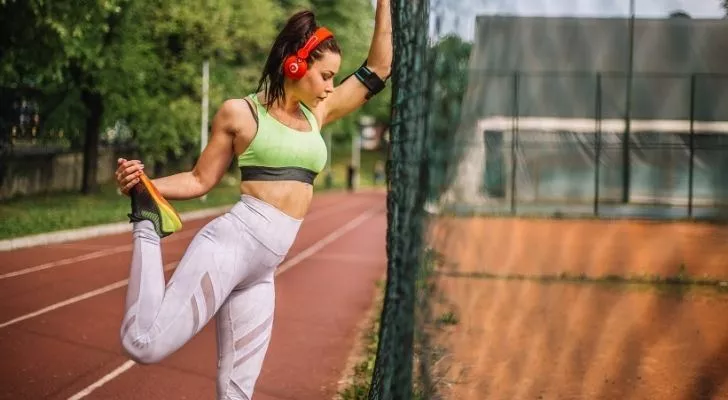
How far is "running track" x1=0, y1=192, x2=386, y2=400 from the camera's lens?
662 centimetres

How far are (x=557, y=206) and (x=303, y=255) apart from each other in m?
4.36

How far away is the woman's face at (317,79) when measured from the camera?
3.44 metres

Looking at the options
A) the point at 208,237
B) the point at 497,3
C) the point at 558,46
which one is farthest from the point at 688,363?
the point at 208,237

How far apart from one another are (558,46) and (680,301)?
6.73 metres

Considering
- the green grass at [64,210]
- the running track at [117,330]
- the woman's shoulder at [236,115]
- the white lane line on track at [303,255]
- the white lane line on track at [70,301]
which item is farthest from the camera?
the green grass at [64,210]

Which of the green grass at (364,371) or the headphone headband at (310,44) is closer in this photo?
the headphone headband at (310,44)

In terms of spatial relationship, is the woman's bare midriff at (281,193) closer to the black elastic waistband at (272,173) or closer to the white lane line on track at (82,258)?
the black elastic waistband at (272,173)

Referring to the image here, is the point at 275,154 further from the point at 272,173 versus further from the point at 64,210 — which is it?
the point at 64,210

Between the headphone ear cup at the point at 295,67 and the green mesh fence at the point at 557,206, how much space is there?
386 mm

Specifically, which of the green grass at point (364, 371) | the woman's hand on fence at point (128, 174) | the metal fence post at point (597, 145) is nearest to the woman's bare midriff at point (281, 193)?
the woman's hand on fence at point (128, 174)

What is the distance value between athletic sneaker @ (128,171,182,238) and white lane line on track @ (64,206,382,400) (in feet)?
11.4

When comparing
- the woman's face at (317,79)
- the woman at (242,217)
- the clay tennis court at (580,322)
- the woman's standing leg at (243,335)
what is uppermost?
the woman's face at (317,79)

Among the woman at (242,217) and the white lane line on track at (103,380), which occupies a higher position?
the woman at (242,217)

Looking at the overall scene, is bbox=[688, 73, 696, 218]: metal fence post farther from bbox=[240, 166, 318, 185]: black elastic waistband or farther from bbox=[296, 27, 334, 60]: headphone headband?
bbox=[240, 166, 318, 185]: black elastic waistband
